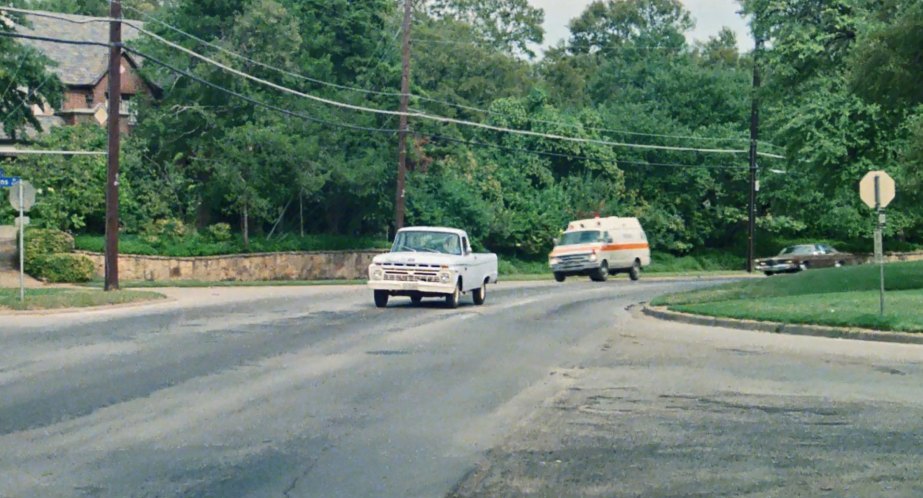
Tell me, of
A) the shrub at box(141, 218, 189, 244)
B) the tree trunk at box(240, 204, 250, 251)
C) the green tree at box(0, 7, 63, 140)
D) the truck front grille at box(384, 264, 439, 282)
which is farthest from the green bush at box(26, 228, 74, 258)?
the truck front grille at box(384, 264, 439, 282)

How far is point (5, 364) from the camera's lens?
16281 mm

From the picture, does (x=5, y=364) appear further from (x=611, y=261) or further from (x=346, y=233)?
(x=346, y=233)

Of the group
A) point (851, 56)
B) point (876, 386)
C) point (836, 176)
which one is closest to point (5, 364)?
point (876, 386)

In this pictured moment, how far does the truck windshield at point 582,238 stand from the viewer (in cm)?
4806

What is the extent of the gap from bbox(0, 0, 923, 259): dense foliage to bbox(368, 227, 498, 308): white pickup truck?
11267mm

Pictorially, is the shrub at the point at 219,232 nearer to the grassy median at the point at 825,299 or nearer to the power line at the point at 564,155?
the power line at the point at 564,155

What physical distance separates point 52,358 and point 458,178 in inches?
1684

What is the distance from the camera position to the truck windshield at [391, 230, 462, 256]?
28797mm

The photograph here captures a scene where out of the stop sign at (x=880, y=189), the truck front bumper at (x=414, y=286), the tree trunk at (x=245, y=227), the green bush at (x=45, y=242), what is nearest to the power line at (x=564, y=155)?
the tree trunk at (x=245, y=227)

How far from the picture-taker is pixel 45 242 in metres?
42.6

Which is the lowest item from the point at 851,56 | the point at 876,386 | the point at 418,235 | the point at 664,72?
the point at 876,386

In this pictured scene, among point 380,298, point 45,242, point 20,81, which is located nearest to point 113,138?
point 380,298

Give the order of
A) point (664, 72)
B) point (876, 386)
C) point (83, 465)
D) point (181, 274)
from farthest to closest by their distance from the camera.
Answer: point (664, 72), point (181, 274), point (876, 386), point (83, 465)

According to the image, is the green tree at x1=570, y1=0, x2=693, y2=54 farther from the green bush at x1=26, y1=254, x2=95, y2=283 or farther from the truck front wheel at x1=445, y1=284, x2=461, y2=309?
the truck front wheel at x1=445, y1=284, x2=461, y2=309
